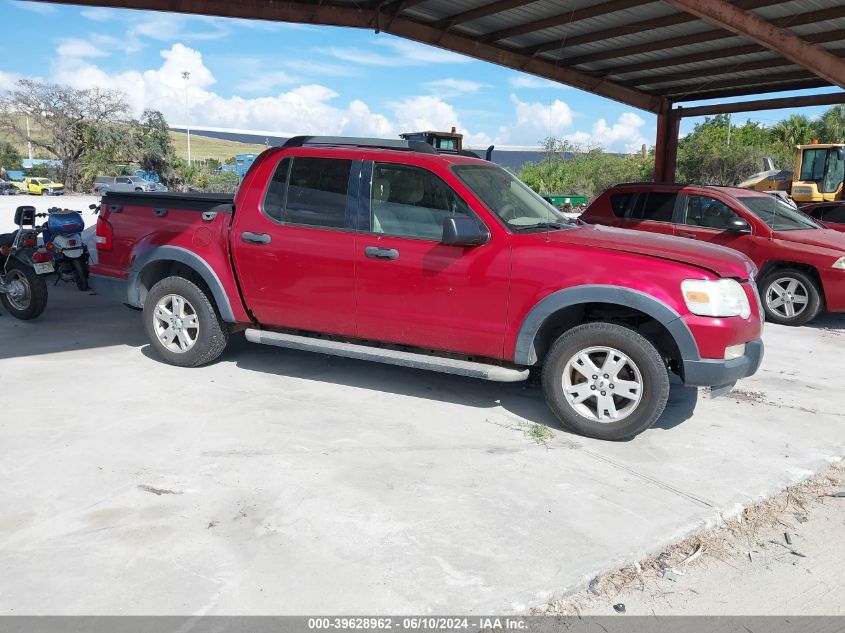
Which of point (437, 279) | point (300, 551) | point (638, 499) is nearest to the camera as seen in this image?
point (300, 551)

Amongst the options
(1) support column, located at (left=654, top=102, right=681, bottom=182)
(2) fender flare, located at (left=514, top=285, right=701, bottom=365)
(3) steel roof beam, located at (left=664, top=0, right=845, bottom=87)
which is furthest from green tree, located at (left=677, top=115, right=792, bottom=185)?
(2) fender flare, located at (left=514, top=285, right=701, bottom=365)

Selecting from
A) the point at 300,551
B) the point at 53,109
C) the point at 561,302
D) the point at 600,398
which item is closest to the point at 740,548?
the point at 600,398

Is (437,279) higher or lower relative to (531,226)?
lower

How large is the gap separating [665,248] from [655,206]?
5.29m

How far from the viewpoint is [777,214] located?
9.24 metres

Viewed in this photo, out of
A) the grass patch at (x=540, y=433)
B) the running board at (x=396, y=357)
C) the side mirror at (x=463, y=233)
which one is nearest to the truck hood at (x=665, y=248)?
the side mirror at (x=463, y=233)

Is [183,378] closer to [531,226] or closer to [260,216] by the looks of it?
[260,216]

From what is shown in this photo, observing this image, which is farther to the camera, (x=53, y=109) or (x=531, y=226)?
(x=53, y=109)

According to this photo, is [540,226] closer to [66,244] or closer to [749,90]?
[66,244]

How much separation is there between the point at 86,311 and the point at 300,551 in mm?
6569

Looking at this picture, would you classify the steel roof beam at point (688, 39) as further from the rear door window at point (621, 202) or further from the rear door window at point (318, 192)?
the rear door window at point (318, 192)

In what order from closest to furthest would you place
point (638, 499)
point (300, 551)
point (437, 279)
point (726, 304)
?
point (300, 551) → point (638, 499) → point (726, 304) → point (437, 279)
